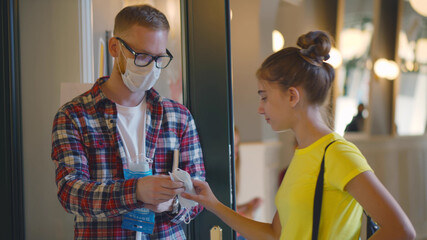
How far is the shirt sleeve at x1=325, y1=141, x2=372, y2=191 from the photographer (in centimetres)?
105

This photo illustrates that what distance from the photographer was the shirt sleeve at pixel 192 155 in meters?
1.57

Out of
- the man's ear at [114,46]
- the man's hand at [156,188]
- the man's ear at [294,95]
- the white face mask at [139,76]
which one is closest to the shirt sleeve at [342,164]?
the man's ear at [294,95]

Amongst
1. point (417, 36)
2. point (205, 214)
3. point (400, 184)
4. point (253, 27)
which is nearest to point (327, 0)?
point (417, 36)

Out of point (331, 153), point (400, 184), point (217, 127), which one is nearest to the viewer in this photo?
point (331, 153)

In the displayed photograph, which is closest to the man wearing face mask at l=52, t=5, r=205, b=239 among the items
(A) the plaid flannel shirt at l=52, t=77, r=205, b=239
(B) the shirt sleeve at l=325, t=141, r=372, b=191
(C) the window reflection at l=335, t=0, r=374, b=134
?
(A) the plaid flannel shirt at l=52, t=77, r=205, b=239

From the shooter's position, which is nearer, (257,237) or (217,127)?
(257,237)

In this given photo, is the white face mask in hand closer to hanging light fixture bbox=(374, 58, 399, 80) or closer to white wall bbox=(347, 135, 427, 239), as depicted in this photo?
white wall bbox=(347, 135, 427, 239)

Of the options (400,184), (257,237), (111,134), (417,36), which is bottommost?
(400,184)

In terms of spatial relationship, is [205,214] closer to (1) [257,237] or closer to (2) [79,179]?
(1) [257,237]

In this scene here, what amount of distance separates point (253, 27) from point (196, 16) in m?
0.39

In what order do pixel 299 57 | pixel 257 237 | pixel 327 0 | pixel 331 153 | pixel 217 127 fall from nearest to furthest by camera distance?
1. pixel 331 153
2. pixel 299 57
3. pixel 257 237
4. pixel 217 127
5. pixel 327 0

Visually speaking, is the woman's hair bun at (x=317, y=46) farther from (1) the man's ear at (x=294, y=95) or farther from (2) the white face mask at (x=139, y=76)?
(2) the white face mask at (x=139, y=76)

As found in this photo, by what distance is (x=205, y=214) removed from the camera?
65.9 inches

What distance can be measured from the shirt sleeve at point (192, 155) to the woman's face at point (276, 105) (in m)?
0.40
